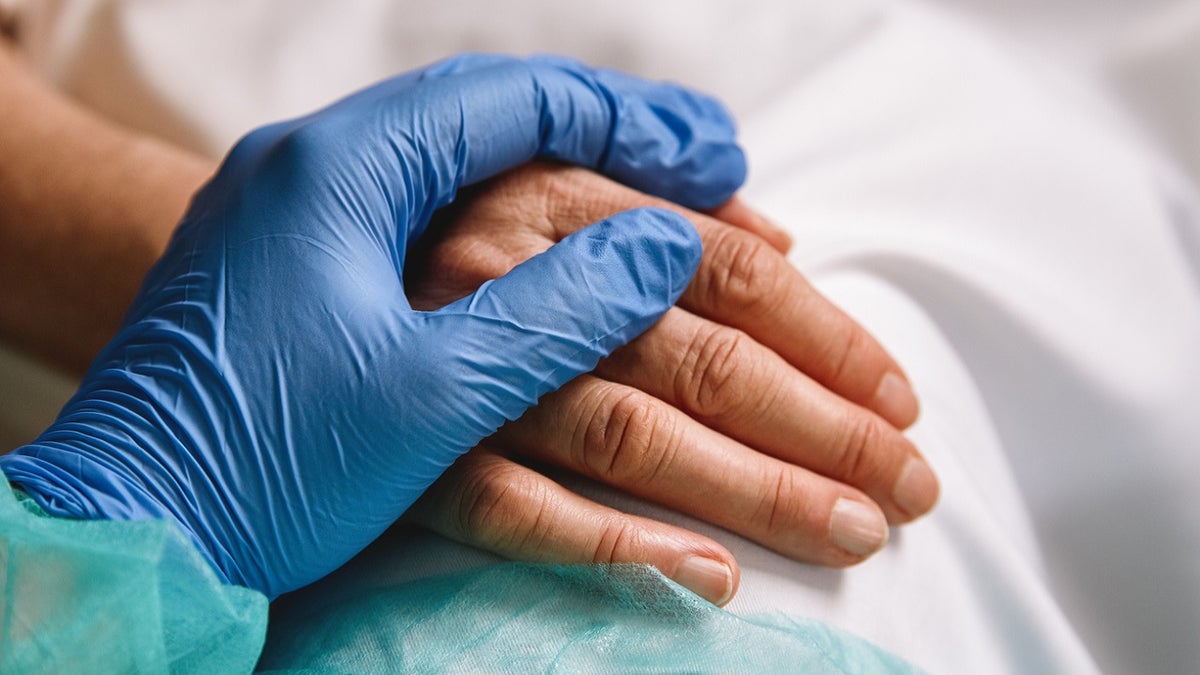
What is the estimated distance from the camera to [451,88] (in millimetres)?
875

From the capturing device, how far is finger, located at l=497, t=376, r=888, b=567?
2.59 ft

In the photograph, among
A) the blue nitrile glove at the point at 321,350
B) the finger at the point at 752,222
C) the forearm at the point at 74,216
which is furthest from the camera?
the forearm at the point at 74,216

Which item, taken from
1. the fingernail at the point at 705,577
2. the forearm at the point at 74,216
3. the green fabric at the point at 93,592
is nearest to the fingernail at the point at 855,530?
the fingernail at the point at 705,577

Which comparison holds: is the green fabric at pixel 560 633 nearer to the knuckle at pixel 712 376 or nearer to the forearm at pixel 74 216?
the knuckle at pixel 712 376

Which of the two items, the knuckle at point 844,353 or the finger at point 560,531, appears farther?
the knuckle at point 844,353

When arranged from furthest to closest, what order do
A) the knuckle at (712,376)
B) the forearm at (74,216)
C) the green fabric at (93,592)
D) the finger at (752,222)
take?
the forearm at (74,216), the finger at (752,222), the knuckle at (712,376), the green fabric at (93,592)

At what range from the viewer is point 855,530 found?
80 centimetres

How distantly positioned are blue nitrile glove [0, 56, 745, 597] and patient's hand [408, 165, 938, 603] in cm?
4

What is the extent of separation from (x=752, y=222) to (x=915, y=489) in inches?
12.3

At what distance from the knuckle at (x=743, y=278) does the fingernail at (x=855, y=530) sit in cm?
19

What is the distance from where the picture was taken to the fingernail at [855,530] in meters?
0.79

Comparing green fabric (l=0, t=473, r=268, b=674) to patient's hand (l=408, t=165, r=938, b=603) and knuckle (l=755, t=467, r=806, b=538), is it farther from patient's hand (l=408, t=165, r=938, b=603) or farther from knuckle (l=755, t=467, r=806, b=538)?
knuckle (l=755, t=467, r=806, b=538)

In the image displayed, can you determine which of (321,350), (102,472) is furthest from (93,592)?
(321,350)

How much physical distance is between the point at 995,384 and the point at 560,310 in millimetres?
500
